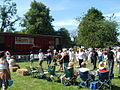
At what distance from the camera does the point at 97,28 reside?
147ft

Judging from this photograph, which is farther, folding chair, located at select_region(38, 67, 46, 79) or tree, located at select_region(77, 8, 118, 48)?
tree, located at select_region(77, 8, 118, 48)

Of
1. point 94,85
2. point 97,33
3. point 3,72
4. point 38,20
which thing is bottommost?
point 94,85

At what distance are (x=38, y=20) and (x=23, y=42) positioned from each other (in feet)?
84.7

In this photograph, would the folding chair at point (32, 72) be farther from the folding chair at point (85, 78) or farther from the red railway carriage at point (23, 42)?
the red railway carriage at point (23, 42)

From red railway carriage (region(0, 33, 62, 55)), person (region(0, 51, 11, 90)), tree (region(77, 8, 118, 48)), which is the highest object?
tree (region(77, 8, 118, 48))

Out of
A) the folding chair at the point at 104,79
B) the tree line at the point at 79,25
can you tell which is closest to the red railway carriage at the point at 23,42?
the tree line at the point at 79,25

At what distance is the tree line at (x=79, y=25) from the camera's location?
43656 mm

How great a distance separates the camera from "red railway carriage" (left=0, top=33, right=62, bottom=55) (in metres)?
27.3

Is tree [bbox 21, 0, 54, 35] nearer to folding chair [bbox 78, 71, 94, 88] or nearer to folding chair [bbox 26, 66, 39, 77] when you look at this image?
folding chair [bbox 26, 66, 39, 77]

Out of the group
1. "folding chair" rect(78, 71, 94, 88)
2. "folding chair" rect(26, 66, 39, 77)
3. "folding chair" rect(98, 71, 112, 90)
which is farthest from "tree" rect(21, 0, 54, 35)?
"folding chair" rect(98, 71, 112, 90)

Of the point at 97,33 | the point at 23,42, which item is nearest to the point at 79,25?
the point at 97,33

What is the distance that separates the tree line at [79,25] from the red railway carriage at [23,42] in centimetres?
870

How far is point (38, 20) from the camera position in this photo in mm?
54219

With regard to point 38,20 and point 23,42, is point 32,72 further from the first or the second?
point 38,20
